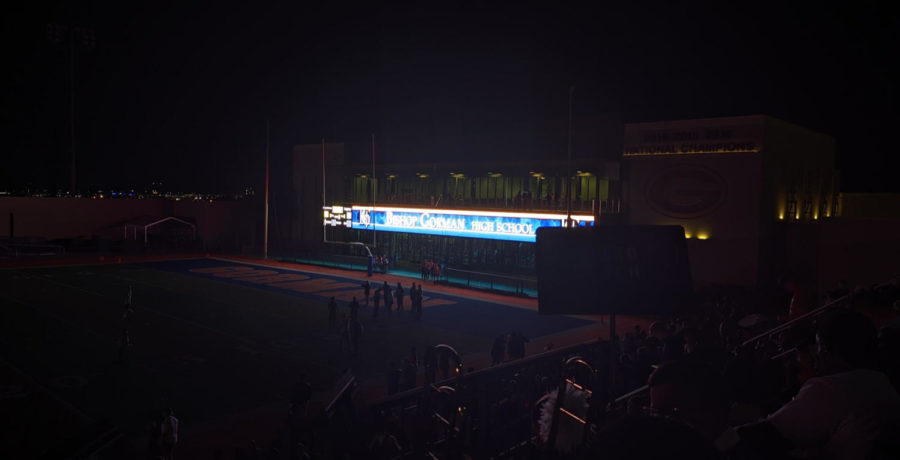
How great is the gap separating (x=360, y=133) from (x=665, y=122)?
30.0 m

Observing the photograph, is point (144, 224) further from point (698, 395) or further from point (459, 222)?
point (698, 395)

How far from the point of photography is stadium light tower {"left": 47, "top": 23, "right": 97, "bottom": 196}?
60125 mm

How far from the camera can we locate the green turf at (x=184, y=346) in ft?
52.9

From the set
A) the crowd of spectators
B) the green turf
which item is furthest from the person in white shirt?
the crowd of spectators

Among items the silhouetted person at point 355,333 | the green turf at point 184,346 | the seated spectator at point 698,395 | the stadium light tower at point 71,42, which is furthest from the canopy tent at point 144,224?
the seated spectator at point 698,395

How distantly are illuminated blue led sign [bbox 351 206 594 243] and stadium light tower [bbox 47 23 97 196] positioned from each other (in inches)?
1295

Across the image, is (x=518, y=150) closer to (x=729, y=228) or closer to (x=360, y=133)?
(x=729, y=228)

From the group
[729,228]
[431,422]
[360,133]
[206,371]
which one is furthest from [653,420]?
[360,133]

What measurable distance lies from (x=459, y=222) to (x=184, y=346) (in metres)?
23.3

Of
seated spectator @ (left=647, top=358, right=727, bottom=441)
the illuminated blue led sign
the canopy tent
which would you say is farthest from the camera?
the canopy tent

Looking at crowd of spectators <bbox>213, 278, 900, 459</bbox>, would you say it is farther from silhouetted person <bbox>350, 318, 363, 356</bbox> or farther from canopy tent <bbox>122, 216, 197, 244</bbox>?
canopy tent <bbox>122, 216, 197, 244</bbox>

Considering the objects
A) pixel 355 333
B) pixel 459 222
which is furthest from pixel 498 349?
pixel 459 222

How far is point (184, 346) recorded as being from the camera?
2148 centimetres

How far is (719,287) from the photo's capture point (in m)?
29.4
